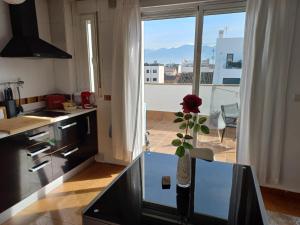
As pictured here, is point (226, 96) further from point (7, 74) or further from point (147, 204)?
point (7, 74)

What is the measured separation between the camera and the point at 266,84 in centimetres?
233

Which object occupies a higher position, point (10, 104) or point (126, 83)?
point (126, 83)

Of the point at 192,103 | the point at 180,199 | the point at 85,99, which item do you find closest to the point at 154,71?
the point at 85,99

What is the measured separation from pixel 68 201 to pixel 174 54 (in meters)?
2.31

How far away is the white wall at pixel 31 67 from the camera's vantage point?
2512 millimetres

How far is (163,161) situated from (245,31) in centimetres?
168

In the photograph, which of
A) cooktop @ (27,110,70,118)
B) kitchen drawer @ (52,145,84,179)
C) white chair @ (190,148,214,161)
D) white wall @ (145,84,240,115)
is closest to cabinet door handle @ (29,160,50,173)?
kitchen drawer @ (52,145,84,179)

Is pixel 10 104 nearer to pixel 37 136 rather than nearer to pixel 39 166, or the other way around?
pixel 37 136

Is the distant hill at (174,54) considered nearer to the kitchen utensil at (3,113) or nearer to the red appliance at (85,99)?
the red appliance at (85,99)

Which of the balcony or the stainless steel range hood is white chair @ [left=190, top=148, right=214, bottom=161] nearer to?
the balcony

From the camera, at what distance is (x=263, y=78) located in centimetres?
234

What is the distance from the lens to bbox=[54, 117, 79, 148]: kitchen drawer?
8.44ft

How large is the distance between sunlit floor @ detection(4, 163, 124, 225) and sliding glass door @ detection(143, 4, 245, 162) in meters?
1.48

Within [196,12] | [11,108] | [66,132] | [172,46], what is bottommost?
[66,132]
